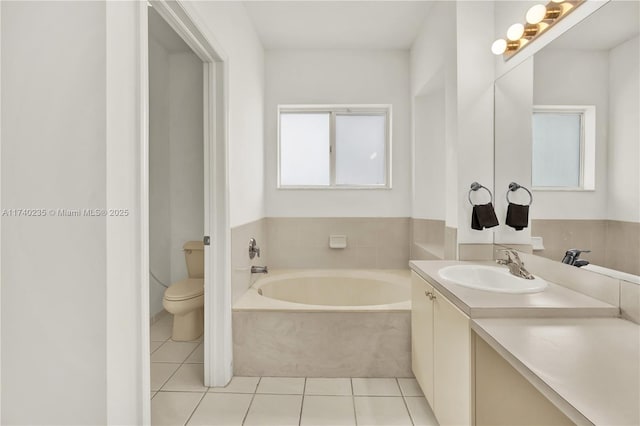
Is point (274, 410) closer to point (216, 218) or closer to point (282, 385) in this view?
point (282, 385)

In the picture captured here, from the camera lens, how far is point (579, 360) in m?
0.87

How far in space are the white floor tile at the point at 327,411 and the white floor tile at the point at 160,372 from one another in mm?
974

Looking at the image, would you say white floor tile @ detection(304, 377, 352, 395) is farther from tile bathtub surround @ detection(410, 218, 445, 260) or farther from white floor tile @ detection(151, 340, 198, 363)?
tile bathtub surround @ detection(410, 218, 445, 260)

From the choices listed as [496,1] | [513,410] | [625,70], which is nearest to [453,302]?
[513,410]

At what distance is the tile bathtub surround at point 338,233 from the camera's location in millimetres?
3326

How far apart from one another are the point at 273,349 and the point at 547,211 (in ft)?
6.03

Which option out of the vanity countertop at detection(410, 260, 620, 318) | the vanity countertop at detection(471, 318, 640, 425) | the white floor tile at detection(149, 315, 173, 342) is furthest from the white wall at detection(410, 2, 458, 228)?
the white floor tile at detection(149, 315, 173, 342)

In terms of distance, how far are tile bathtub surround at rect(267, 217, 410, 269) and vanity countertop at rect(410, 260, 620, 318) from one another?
1.80 m

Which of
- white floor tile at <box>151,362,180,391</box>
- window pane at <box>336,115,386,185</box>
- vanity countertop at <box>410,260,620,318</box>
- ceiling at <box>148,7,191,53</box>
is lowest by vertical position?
white floor tile at <box>151,362,180,391</box>

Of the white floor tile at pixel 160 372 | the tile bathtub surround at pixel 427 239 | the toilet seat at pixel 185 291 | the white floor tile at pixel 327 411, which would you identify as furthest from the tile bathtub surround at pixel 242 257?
the tile bathtub surround at pixel 427 239

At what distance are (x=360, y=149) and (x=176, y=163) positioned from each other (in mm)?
1882

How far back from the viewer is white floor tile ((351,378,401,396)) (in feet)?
6.71

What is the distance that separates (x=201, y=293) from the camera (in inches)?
108

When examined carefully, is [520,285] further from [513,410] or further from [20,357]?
[20,357]
